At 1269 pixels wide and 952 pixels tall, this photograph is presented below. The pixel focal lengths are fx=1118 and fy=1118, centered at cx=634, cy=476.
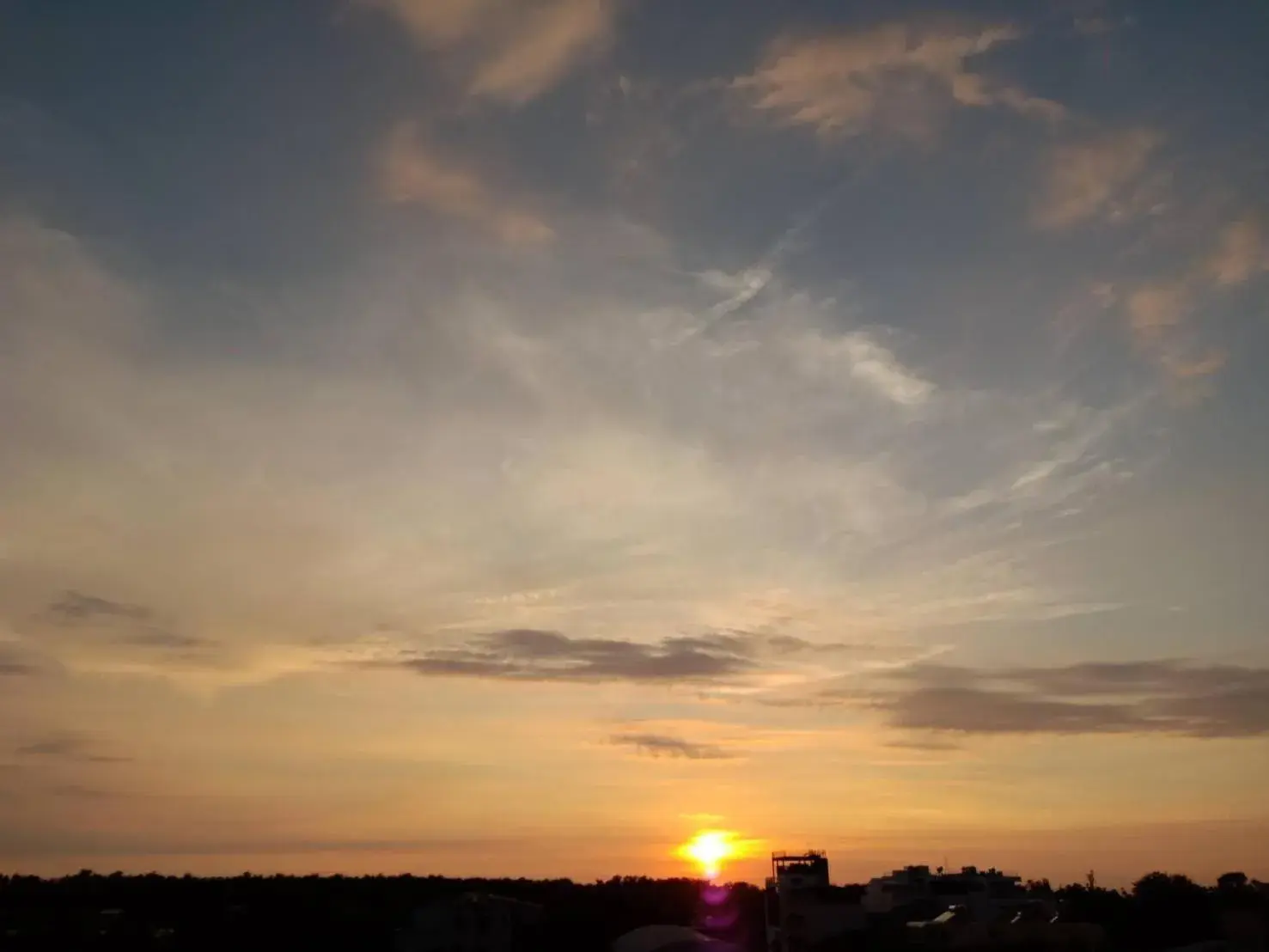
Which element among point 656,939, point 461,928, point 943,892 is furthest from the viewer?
point 943,892

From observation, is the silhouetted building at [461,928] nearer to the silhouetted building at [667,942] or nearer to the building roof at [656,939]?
the building roof at [656,939]

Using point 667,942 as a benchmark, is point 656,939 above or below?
above

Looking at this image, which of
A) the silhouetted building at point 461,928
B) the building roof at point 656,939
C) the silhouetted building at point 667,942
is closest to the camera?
the silhouetted building at point 461,928

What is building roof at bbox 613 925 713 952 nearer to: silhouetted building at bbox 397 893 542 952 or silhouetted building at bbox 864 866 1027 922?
silhouetted building at bbox 397 893 542 952

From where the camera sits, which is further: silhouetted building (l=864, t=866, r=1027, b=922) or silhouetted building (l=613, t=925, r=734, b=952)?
silhouetted building (l=864, t=866, r=1027, b=922)

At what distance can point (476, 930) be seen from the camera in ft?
259

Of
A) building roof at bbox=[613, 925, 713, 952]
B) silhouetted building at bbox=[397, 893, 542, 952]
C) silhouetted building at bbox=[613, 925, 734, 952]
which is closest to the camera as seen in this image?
silhouetted building at bbox=[397, 893, 542, 952]

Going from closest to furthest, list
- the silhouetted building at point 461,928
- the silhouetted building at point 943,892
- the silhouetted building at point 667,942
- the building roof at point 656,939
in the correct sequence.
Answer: the silhouetted building at point 461,928
the silhouetted building at point 667,942
the building roof at point 656,939
the silhouetted building at point 943,892

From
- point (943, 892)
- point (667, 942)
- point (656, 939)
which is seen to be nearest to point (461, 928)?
point (656, 939)

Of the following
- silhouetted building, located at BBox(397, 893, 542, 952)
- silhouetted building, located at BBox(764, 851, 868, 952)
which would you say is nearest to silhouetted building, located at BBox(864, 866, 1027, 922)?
silhouetted building, located at BBox(764, 851, 868, 952)

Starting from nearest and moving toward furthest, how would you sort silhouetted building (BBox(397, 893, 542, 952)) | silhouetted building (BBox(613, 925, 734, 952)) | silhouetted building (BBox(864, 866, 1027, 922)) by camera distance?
silhouetted building (BBox(397, 893, 542, 952)), silhouetted building (BBox(613, 925, 734, 952)), silhouetted building (BBox(864, 866, 1027, 922))

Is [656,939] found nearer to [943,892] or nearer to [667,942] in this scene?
A: [667,942]

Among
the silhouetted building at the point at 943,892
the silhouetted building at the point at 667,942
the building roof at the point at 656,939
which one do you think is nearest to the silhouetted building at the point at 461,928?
the building roof at the point at 656,939

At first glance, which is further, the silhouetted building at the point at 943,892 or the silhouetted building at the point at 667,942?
the silhouetted building at the point at 943,892
